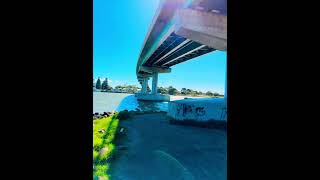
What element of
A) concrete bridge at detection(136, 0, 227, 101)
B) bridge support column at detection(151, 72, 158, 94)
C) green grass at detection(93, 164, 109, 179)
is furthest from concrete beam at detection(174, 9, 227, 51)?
bridge support column at detection(151, 72, 158, 94)

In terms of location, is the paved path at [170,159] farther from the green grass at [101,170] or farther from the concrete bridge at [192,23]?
the concrete bridge at [192,23]

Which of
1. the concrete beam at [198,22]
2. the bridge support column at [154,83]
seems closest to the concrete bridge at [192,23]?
the concrete beam at [198,22]

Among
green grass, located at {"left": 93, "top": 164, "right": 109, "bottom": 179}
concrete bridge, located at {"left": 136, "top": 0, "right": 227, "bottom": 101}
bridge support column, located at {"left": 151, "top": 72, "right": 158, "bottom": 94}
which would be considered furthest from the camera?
bridge support column, located at {"left": 151, "top": 72, "right": 158, "bottom": 94}

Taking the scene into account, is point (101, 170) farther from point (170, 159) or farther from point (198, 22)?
point (198, 22)

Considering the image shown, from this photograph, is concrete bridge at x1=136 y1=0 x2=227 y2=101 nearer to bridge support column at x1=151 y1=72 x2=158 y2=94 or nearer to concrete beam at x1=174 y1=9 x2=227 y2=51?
concrete beam at x1=174 y1=9 x2=227 y2=51

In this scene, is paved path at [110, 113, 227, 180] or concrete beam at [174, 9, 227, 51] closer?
paved path at [110, 113, 227, 180]

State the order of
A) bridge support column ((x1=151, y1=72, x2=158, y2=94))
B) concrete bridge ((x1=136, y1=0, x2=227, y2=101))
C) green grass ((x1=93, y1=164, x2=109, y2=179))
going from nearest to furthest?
green grass ((x1=93, y1=164, x2=109, y2=179))
concrete bridge ((x1=136, y1=0, x2=227, y2=101))
bridge support column ((x1=151, y1=72, x2=158, y2=94))

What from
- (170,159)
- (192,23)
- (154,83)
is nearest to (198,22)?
(192,23)

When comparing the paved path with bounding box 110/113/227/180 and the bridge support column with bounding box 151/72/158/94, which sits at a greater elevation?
the bridge support column with bounding box 151/72/158/94
